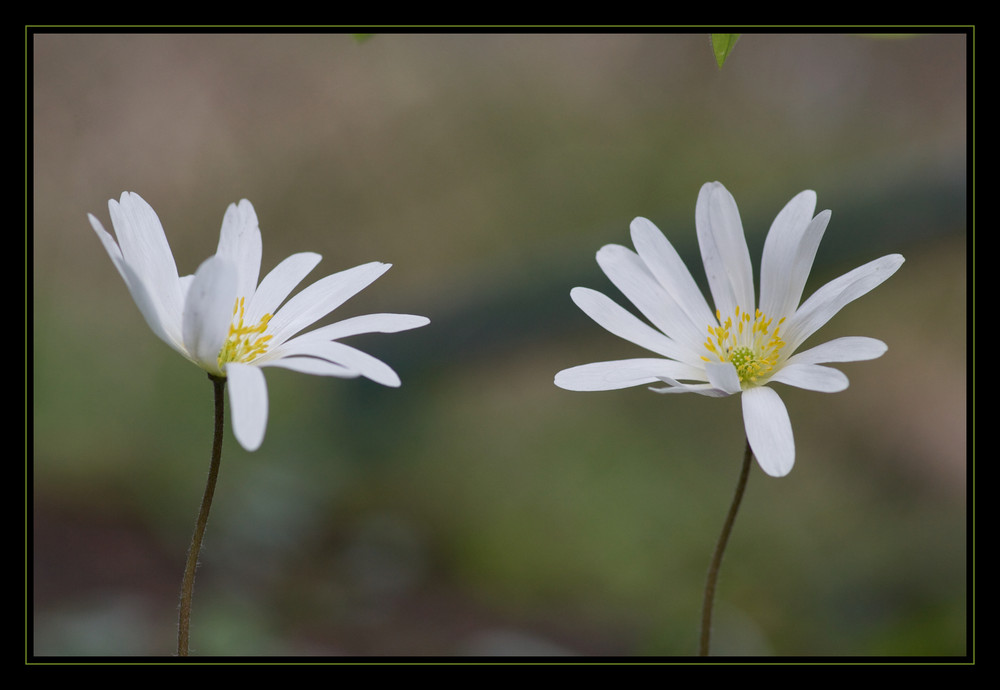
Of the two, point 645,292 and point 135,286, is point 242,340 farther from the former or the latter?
point 645,292

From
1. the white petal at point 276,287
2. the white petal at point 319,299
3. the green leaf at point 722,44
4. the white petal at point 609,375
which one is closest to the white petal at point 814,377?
the white petal at point 609,375

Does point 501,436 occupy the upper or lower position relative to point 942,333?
lower

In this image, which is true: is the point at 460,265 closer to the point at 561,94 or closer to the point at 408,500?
the point at 561,94

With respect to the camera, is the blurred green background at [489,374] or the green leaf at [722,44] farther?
the blurred green background at [489,374]

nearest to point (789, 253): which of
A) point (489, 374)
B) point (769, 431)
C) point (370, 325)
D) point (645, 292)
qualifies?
point (645, 292)

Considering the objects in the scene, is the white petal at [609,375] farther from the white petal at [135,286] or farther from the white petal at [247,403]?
the white petal at [135,286]

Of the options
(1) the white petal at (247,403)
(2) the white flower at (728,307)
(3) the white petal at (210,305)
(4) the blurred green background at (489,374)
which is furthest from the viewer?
(4) the blurred green background at (489,374)
